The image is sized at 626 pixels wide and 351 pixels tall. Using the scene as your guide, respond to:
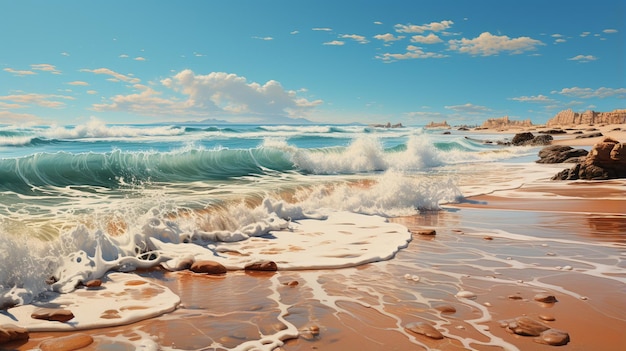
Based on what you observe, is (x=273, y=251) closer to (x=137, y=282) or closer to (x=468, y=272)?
(x=137, y=282)

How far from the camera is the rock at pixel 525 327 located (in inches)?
135

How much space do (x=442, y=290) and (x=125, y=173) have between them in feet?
37.5

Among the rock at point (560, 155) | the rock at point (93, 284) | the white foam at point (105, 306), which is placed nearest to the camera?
the white foam at point (105, 306)

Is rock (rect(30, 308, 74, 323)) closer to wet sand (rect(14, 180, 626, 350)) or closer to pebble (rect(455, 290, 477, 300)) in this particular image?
wet sand (rect(14, 180, 626, 350))

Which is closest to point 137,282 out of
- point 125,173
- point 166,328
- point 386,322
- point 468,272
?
point 166,328

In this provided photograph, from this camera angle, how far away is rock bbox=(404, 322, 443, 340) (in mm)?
3395

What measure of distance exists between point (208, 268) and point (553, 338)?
3527 millimetres

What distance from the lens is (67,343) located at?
10.7 feet

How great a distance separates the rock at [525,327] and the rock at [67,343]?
3213 millimetres

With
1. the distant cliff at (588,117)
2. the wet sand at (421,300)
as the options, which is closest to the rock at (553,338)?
the wet sand at (421,300)

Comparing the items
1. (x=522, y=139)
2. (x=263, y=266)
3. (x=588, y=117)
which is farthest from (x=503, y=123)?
(x=263, y=266)

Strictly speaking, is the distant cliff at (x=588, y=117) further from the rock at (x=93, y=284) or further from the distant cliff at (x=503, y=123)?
the rock at (x=93, y=284)

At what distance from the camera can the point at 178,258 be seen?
547 centimetres

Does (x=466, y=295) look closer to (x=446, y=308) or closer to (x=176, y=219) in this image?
(x=446, y=308)
